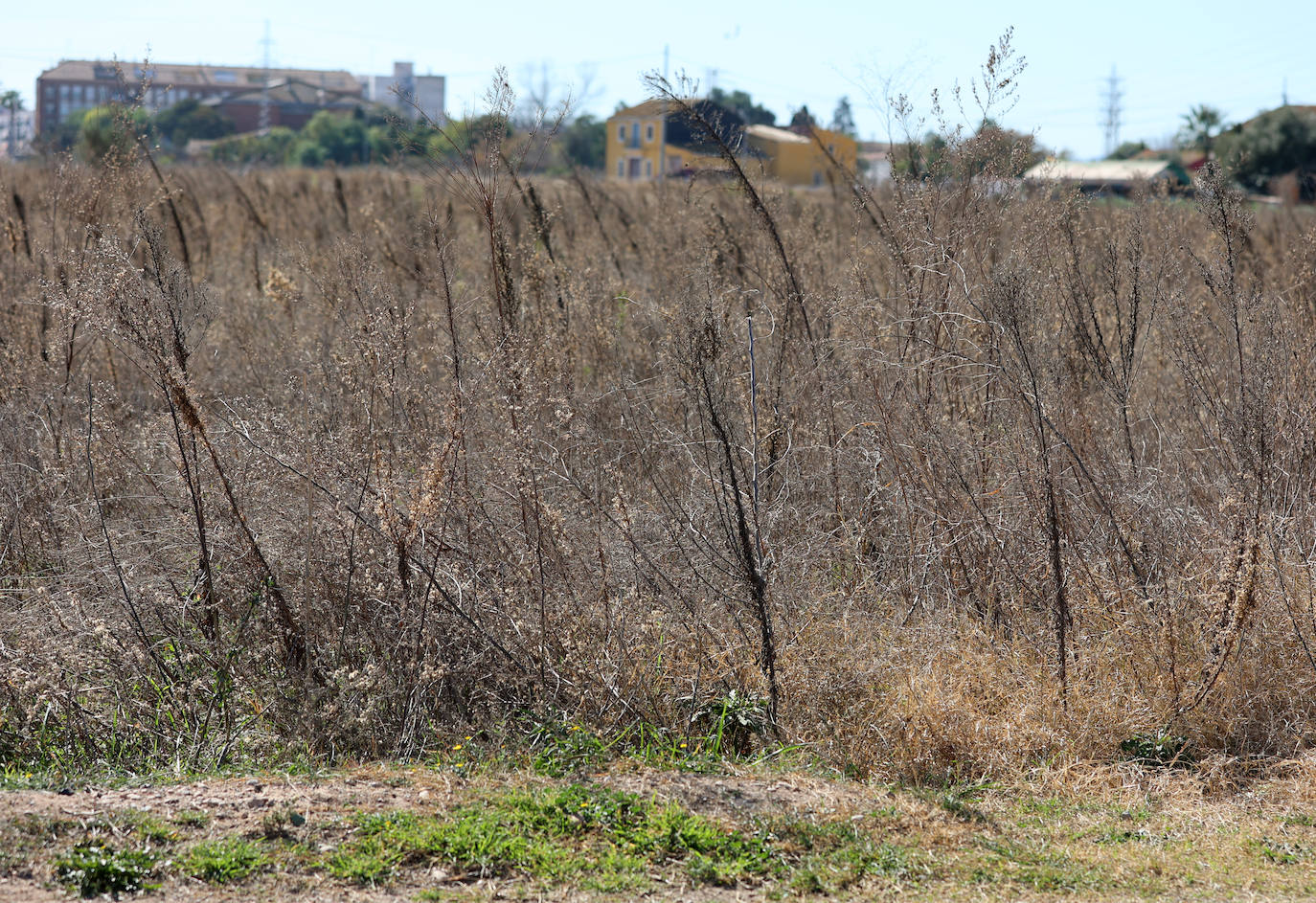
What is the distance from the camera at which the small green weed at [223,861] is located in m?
3.15

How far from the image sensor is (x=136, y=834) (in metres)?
3.31

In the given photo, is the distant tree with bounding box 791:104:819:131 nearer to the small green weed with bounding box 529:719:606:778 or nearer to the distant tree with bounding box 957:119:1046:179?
A: the distant tree with bounding box 957:119:1046:179

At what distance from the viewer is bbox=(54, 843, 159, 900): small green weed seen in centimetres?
307

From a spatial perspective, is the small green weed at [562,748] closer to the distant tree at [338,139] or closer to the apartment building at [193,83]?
the distant tree at [338,139]

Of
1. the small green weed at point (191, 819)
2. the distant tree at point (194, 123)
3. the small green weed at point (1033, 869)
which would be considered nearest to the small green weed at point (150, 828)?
the small green weed at point (191, 819)

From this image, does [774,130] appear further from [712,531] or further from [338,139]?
[338,139]

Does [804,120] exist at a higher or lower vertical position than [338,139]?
lower

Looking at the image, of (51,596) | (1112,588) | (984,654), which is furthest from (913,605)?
(51,596)

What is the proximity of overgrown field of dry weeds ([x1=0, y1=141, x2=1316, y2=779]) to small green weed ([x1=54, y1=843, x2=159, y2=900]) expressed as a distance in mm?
1037

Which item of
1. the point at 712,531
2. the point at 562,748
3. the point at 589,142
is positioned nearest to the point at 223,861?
the point at 562,748

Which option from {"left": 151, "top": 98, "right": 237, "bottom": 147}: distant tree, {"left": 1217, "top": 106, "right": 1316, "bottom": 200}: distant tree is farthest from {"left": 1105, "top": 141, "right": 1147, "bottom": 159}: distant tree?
{"left": 151, "top": 98, "right": 237, "bottom": 147}: distant tree

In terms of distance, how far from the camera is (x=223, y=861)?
125 inches

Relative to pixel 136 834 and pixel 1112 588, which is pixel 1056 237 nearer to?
pixel 1112 588

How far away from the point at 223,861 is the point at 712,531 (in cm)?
287
